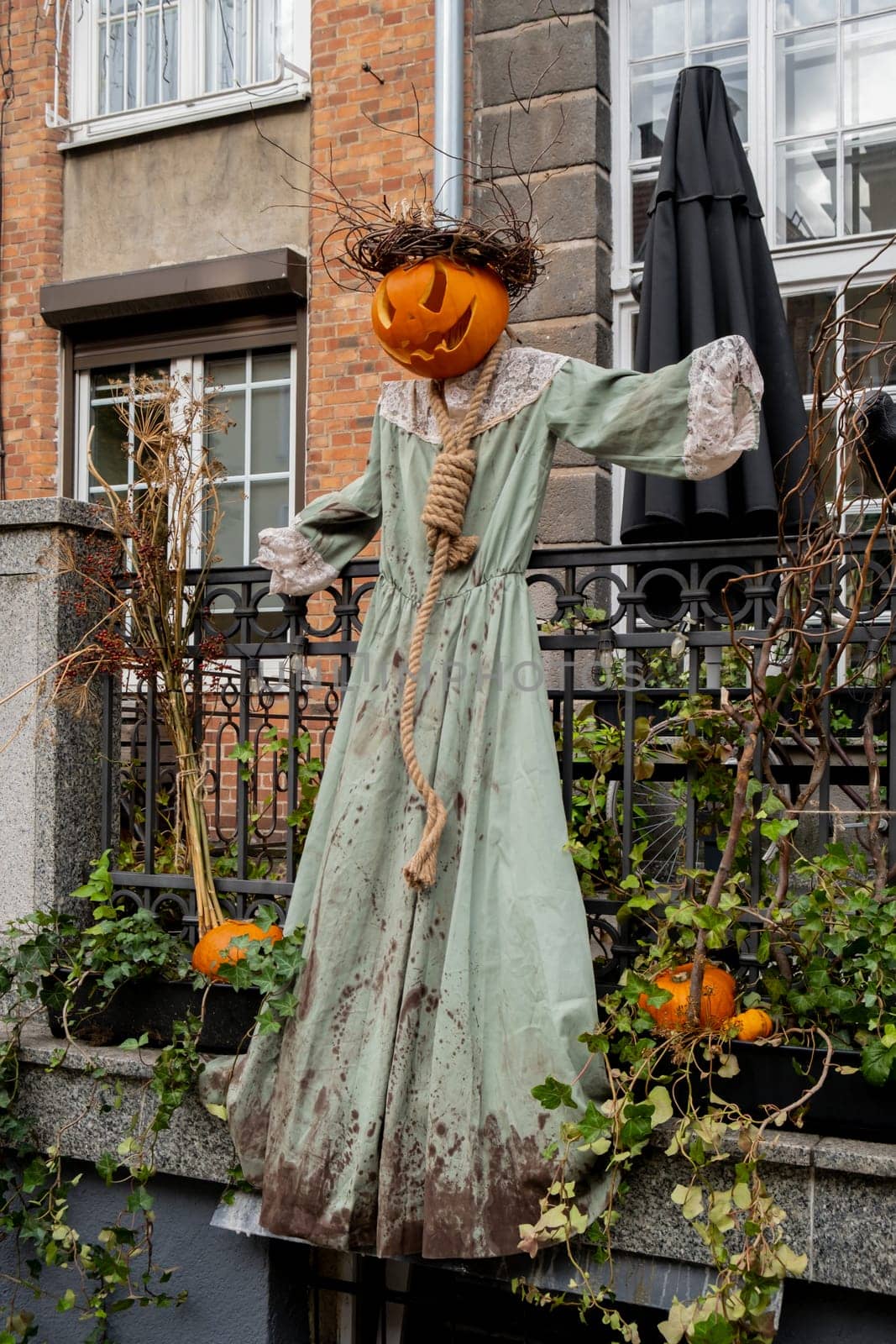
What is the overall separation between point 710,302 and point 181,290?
3748mm

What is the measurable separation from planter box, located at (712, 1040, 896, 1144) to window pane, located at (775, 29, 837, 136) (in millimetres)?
4621

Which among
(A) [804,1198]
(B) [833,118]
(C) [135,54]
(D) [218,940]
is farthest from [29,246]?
(A) [804,1198]

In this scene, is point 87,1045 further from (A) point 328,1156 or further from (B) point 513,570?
(B) point 513,570

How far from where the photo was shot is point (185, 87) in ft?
24.1

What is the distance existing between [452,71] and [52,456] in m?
3.29

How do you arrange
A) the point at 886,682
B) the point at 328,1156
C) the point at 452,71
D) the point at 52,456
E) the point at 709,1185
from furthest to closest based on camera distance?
the point at 52,456
the point at 452,71
the point at 886,682
the point at 328,1156
the point at 709,1185

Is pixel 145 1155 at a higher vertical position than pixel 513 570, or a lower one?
lower

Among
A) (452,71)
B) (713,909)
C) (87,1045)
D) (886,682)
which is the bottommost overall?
(87,1045)

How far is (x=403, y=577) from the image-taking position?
10.0ft

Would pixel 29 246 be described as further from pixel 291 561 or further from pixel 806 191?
pixel 291 561

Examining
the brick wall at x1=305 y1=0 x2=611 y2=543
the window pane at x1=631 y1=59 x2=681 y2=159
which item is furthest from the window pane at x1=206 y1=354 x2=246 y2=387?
the window pane at x1=631 y1=59 x2=681 y2=159

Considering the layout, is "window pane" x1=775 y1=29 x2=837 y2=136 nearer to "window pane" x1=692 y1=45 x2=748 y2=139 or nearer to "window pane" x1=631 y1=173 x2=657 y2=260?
"window pane" x1=692 y1=45 x2=748 y2=139

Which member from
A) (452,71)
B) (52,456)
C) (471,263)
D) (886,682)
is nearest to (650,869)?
(886,682)

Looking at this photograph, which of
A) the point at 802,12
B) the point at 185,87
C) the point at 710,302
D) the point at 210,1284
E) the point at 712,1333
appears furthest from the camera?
the point at 185,87
